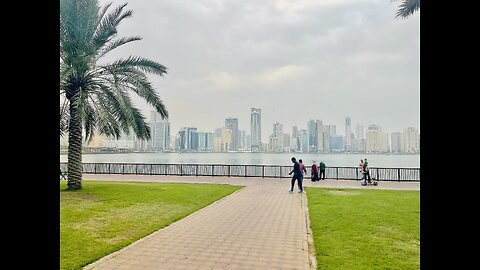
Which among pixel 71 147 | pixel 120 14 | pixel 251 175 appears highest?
pixel 120 14

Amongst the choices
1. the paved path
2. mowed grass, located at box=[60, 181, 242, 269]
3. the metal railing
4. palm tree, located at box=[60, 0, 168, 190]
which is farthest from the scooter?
palm tree, located at box=[60, 0, 168, 190]

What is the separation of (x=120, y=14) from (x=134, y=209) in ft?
33.4

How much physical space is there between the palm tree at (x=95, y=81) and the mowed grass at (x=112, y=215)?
9.32ft

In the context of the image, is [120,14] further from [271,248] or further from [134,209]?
[271,248]

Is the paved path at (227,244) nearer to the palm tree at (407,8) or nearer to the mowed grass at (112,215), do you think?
the mowed grass at (112,215)

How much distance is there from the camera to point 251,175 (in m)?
24.7

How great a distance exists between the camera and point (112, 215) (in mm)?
9438

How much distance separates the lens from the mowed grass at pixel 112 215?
6.20 meters

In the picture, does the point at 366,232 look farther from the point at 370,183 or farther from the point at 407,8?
the point at 370,183

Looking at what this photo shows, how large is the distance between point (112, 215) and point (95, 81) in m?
7.69

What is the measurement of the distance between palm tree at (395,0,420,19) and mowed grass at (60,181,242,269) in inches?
409

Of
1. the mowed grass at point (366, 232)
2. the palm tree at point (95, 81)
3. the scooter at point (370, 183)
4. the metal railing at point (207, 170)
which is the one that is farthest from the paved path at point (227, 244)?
the metal railing at point (207, 170)

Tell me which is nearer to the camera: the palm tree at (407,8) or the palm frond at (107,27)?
the palm tree at (407,8)
